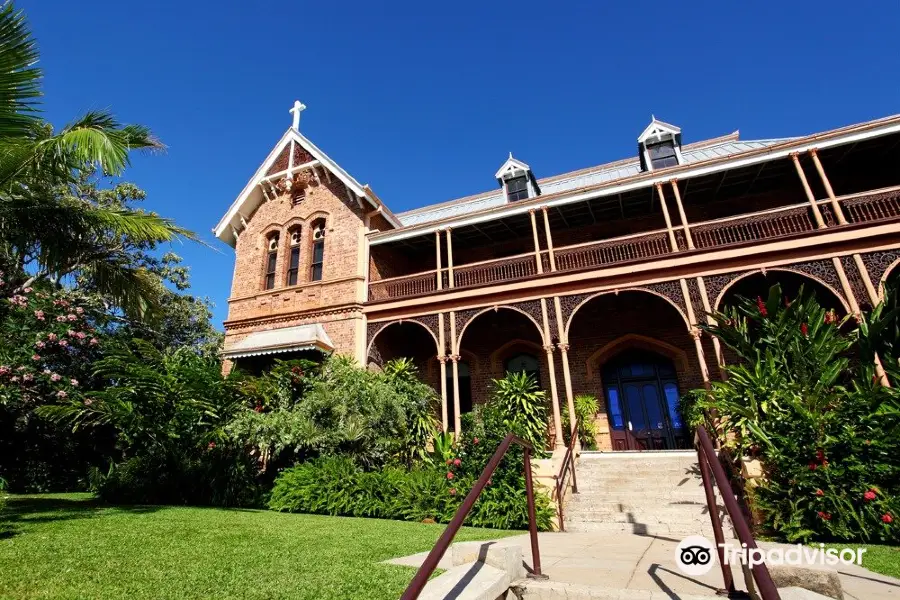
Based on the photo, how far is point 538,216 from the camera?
15672mm

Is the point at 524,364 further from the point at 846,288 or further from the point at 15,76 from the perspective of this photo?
the point at 15,76

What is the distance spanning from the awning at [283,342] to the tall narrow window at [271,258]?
237 centimetres

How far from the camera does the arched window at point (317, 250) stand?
16094mm

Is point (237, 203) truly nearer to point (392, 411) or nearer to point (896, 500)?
point (392, 411)

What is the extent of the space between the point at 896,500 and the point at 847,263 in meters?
5.99

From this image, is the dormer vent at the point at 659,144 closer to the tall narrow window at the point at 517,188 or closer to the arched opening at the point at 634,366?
the tall narrow window at the point at 517,188

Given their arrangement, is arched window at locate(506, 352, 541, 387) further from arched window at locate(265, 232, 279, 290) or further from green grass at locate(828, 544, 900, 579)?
green grass at locate(828, 544, 900, 579)

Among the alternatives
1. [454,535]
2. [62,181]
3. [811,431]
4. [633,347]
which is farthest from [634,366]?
[62,181]

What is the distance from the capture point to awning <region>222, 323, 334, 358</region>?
13.5 m

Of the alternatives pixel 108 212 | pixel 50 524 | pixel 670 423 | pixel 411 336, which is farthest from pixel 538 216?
pixel 50 524

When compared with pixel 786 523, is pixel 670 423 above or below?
above

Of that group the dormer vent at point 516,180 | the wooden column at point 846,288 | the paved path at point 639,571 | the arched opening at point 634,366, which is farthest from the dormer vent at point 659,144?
the paved path at point 639,571

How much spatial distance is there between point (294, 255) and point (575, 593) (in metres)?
15.9

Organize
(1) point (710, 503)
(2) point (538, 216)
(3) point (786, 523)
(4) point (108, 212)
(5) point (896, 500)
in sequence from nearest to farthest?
(1) point (710, 503), (5) point (896, 500), (3) point (786, 523), (4) point (108, 212), (2) point (538, 216)
